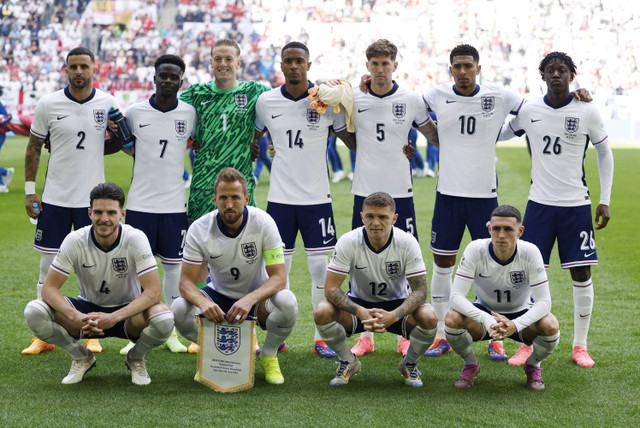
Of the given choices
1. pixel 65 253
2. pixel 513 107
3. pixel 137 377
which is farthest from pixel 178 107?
pixel 513 107

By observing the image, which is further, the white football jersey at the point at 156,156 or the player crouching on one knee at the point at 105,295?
the white football jersey at the point at 156,156

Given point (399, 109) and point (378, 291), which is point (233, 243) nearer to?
point (378, 291)

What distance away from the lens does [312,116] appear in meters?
5.36

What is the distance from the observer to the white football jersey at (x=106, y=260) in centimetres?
446

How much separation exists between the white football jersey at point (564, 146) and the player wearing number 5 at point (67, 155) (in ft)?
9.98

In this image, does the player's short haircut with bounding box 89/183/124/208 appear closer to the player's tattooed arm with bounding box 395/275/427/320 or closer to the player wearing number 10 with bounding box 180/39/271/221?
the player wearing number 10 with bounding box 180/39/271/221

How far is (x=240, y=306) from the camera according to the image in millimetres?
4340

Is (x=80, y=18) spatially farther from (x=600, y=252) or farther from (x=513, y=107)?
(x=513, y=107)

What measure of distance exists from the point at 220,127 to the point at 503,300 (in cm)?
230

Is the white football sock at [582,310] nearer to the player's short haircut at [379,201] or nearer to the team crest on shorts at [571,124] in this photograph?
the team crest on shorts at [571,124]

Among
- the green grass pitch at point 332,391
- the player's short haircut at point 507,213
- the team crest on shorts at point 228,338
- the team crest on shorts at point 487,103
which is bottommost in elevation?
the green grass pitch at point 332,391

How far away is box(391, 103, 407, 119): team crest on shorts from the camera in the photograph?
5.35m

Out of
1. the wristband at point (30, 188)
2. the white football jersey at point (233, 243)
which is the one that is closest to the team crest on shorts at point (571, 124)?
the white football jersey at point (233, 243)

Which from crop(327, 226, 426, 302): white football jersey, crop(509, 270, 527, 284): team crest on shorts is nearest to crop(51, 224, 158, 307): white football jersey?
crop(327, 226, 426, 302): white football jersey
